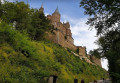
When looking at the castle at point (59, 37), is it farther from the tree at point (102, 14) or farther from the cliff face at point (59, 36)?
the tree at point (102, 14)

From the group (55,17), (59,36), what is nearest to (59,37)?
(59,36)

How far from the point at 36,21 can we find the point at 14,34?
11.2m

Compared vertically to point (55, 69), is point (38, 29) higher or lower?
higher

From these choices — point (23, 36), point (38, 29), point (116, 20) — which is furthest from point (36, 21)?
point (116, 20)

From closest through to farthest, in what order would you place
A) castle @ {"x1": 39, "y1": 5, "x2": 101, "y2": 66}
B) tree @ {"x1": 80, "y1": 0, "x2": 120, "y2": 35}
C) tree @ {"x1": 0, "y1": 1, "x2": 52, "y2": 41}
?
tree @ {"x1": 80, "y1": 0, "x2": 120, "y2": 35} < tree @ {"x1": 0, "y1": 1, "x2": 52, "y2": 41} < castle @ {"x1": 39, "y1": 5, "x2": 101, "y2": 66}

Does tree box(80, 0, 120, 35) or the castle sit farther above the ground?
the castle

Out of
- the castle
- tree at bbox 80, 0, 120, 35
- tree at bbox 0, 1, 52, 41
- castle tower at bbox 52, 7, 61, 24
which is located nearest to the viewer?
tree at bbox 80, 0, 120, 35

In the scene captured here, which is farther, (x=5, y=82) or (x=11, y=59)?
(x=11, y=59)

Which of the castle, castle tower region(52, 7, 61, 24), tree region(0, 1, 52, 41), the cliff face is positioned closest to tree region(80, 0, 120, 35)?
tree region(0, 1, 52, 41)

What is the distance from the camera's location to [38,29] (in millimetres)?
22062

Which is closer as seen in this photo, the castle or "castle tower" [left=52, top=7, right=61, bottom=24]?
the castle

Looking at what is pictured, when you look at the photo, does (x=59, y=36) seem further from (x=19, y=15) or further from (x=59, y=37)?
(x=19, y=15)

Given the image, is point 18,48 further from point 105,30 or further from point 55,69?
point 105,30

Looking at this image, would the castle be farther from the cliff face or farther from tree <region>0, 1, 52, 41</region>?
tree <region>0, 1, 52, 41</region>
